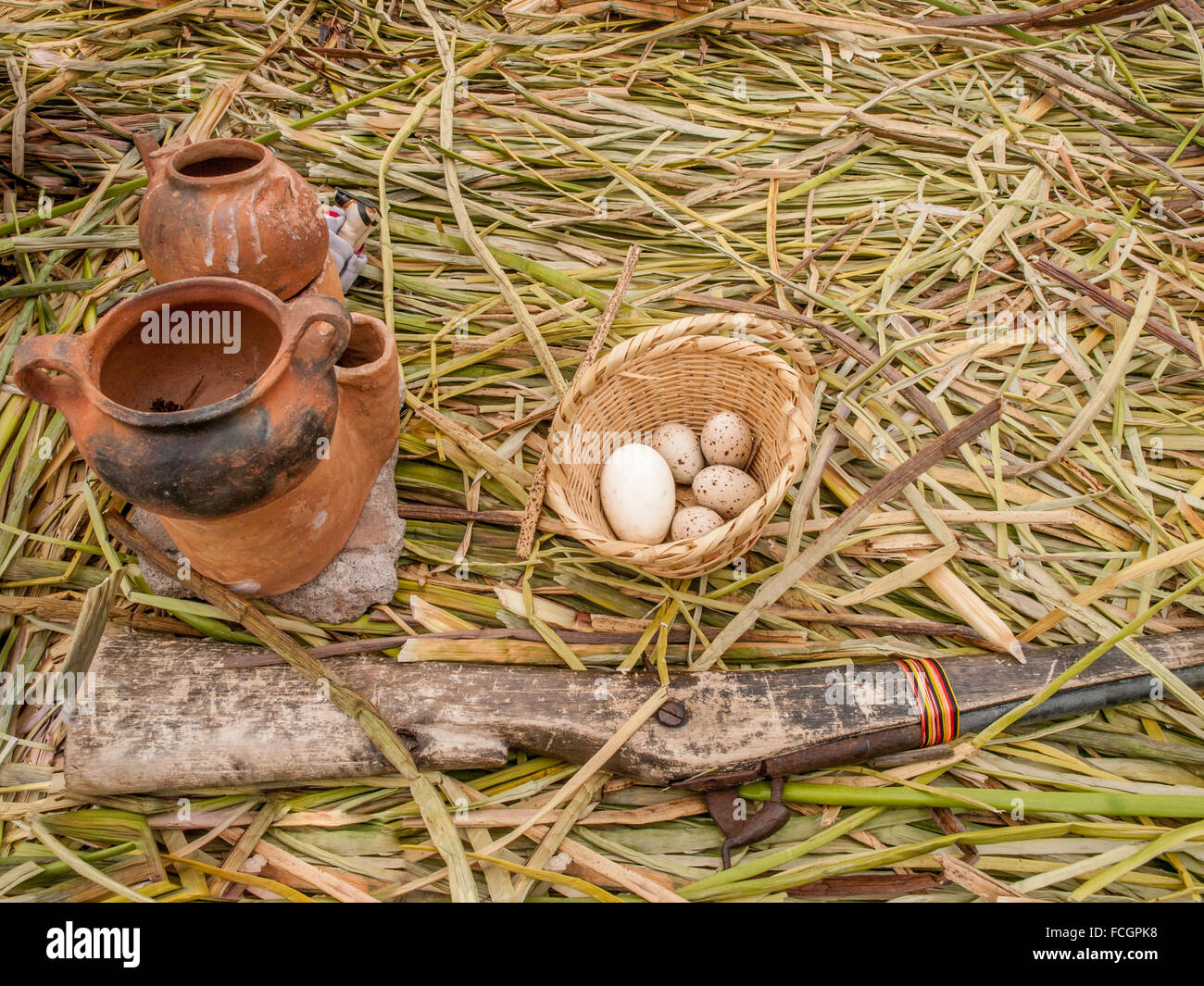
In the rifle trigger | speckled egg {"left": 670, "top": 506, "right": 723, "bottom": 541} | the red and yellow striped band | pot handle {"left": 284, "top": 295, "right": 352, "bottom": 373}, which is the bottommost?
the rifle trigger

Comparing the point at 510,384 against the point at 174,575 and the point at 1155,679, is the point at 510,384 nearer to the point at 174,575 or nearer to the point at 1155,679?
the point at 174,575

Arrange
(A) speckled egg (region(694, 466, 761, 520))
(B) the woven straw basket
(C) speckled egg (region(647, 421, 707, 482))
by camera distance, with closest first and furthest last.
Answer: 1. (B) the woven straw basket
2. (A) speckled egg (region(694, 466, 761, 520))
3. (C) speckled egg (region(647, 421, 707, 482))

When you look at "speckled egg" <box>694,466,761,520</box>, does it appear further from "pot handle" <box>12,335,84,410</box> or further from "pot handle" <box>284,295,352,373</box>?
"pot handle" <box>12,335,84,410</box>

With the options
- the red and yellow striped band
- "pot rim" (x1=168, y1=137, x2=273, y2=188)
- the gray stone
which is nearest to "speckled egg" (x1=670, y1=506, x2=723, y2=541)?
the red and yellow striped band

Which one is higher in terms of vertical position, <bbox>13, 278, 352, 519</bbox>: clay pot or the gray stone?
<bbox>13, 278, 352, 519</bbox>: clay pot

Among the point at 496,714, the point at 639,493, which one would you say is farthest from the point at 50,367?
the point at 639,493

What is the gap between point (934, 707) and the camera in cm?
157

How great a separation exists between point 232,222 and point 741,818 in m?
1.56

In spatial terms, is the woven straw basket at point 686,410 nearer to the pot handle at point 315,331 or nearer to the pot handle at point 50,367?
the pot handle at point 315,331

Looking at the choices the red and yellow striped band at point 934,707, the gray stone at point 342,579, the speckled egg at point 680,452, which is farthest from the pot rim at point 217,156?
the red and yellow striped band at point 934,707

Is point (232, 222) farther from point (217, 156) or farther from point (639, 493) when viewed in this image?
point (639, 493)

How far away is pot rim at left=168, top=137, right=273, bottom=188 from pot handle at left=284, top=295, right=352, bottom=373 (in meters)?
0.41

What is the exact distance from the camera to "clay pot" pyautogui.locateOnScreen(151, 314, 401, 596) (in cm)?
145

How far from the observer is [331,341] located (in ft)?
4.33
